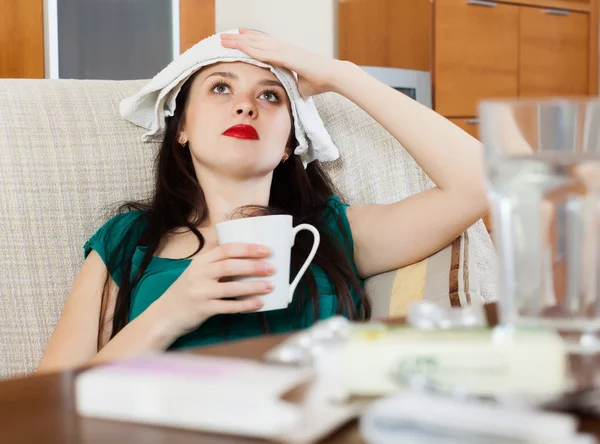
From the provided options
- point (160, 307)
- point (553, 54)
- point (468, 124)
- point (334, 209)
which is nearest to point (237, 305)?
point (160, 307)

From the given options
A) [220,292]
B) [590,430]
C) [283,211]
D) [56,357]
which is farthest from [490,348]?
[283,211]

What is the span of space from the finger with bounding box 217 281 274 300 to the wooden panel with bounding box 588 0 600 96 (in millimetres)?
3742

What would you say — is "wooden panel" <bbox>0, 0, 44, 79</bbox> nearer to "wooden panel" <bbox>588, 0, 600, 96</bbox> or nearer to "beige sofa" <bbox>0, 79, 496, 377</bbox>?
"beige sofa" <bbox>0, 79, 496, 377</bbox>

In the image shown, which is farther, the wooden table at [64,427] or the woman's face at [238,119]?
the woman's face at [238,119]

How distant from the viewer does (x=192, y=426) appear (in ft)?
1.44

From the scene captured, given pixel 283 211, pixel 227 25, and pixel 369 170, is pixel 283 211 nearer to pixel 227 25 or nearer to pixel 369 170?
pixel 369 170

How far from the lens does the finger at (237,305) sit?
0.98 m

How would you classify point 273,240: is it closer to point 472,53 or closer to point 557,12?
point 472,53

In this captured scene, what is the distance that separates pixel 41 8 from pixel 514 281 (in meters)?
2.58

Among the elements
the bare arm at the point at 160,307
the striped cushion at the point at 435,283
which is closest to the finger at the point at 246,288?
the bare arm at the point at 160,307

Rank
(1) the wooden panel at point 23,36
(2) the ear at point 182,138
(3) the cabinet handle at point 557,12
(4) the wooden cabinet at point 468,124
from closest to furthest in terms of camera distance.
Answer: (2) the ear at point 182,138 → (1) the wooden panel at point 23,36 → (4) the wooden cabinet at point 468,124 → (3) the cabinet handle at point 557,12

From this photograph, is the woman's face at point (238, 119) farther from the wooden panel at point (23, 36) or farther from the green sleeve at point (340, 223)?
the wooden panel at point (23, 36)

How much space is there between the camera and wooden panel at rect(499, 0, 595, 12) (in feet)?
13.3

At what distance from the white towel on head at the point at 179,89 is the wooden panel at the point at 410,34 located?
2.29 m
